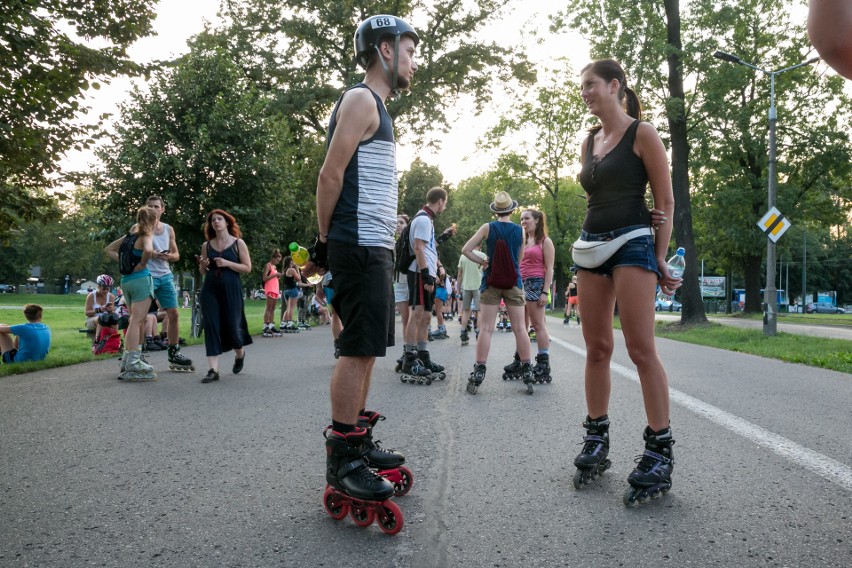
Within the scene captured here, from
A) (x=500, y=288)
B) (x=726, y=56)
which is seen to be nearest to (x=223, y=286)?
(x=500, y=288)

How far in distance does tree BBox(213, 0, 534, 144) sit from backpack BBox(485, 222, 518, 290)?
56.8ft

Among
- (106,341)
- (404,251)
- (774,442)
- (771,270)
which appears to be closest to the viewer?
(774,442)

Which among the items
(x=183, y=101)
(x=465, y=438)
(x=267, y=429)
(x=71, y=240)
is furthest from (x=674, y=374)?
(x=71, y=240)

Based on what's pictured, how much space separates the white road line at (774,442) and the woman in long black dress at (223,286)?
4.77 m

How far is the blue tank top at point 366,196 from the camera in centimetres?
316

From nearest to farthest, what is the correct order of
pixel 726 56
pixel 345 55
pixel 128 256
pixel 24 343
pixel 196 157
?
pixel 128 256
pixel 24 343
pixel 196 157
pixel 726 56
pixel 345 55

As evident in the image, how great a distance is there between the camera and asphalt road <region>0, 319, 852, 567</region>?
261 centimetres

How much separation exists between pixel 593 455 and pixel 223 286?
574 cm

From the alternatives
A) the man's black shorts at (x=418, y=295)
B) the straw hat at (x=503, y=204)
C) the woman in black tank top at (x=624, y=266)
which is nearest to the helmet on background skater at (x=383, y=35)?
the woman in black tank top at (x=624, y=266)

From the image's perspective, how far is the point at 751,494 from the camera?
10.8ft

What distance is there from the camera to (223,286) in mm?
8266

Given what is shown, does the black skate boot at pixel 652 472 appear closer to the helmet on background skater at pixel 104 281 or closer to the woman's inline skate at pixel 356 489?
the woman's inline skate at pixel 356 489

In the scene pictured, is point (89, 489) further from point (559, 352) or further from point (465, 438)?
point (559, 352)

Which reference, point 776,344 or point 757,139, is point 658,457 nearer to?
point 776,344
